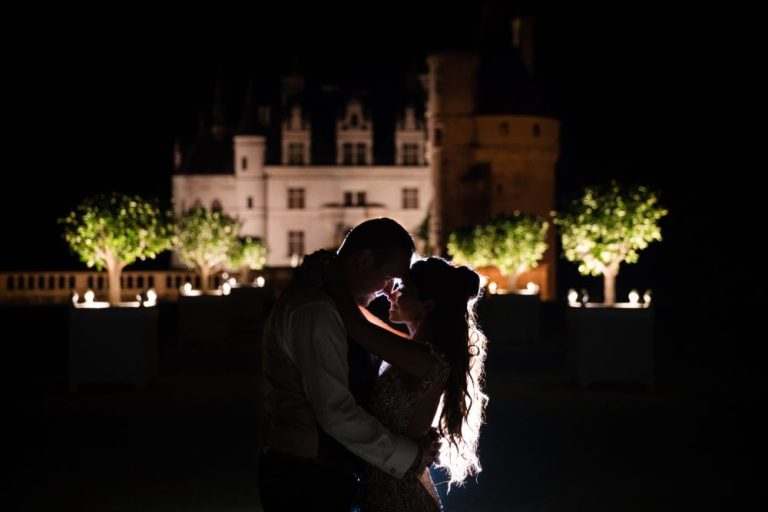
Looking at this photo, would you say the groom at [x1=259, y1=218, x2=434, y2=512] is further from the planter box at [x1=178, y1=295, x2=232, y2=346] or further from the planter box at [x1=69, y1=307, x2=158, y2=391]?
the planter box at [x1=178, y1=295, x2=232, y2=346]

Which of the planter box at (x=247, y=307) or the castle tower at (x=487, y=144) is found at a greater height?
the castle tower at (x=487, y=144)

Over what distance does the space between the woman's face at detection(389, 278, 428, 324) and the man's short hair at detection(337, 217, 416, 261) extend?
13 centimetres

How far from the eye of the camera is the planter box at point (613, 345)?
13727mm

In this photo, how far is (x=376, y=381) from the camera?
164 inches

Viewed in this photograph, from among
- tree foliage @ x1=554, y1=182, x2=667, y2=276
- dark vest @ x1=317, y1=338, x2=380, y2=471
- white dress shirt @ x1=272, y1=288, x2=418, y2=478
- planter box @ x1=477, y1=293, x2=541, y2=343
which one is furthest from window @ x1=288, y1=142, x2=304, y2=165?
white dress shirt @ x1=272, y1=288, x2=418, y2=478

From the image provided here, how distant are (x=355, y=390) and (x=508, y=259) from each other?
843 inches

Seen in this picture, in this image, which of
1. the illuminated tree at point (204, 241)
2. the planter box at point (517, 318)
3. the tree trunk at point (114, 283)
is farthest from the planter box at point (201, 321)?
the illuminated tree at point (204, 241)

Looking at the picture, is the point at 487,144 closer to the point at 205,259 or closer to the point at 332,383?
the point at 205,259

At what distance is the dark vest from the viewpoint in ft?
13.0

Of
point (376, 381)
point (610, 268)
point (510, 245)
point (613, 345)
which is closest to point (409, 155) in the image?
point (510, 245)

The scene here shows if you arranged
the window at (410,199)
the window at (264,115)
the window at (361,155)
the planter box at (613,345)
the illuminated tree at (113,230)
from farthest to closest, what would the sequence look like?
the window at (264,115)
the window at (361,155)
the window at (410,199)
the illuminated tree at (113,230)
the planter box at (613,345)

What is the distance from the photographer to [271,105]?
62000 millimetres

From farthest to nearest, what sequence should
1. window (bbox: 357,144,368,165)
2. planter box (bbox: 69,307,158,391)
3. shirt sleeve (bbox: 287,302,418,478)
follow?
1. window (bbox: 357,144,368,165)
2. planter box (bbox: 69,307,158,391)
3. shirt sleeve (bbox: 287,302,418,478)

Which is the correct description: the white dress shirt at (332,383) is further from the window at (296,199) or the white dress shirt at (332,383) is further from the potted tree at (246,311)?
the window at (296,199)
